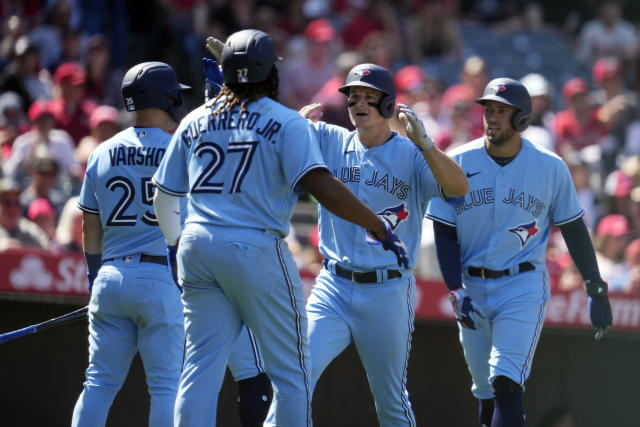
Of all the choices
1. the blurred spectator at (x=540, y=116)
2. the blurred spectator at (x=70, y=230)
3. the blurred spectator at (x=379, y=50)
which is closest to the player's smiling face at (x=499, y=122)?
the blurred spectator at (x=70, y=230)

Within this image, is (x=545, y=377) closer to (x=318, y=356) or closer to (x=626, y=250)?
(x=626, y=250)

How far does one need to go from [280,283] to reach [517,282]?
5.65 feet

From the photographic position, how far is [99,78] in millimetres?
10117

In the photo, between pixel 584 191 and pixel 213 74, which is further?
pixel 584 191

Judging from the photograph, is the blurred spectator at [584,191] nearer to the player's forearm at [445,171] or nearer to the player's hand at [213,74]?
the player's forearm at [445,171]

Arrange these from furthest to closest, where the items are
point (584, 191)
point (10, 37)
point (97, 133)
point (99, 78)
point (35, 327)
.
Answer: point (10, 37) < point (99, 78) < point (584, 191) < point (97, 133) < point (35, 327)

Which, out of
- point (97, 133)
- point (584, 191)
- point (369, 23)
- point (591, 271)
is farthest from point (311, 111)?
point (369, 23)

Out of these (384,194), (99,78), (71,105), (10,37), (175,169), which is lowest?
(384,194)

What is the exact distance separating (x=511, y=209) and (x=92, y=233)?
2275mm

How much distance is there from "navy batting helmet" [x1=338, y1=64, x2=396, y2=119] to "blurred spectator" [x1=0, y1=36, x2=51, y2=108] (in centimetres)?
574

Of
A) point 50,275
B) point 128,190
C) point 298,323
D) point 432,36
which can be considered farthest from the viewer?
point 432,36

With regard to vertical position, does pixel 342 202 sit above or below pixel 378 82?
below

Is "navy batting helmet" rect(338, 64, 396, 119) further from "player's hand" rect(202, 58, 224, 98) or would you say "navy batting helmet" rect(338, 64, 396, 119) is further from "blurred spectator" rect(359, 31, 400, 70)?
"blurred spectator" rect(359, 31, 400, 70)

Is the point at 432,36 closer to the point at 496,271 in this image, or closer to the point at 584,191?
the point at 584,191
